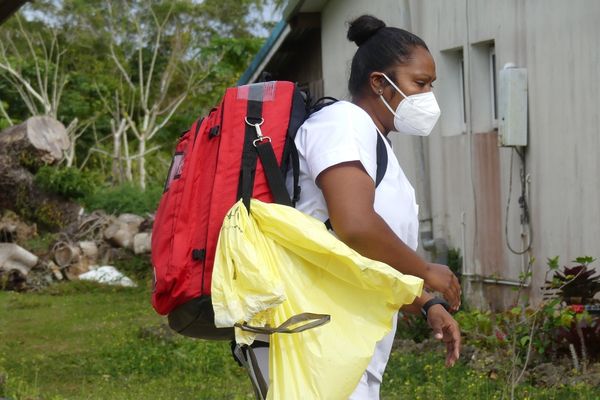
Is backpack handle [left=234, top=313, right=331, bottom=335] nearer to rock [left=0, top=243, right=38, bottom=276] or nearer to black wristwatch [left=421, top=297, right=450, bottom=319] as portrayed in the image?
black wristwatch [left=421, top=297, right=450, bottom=319]

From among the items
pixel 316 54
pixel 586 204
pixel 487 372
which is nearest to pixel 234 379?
pixel 487 372

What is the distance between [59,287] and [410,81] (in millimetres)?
13349

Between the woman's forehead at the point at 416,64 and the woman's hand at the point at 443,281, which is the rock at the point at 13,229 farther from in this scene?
the woman's hand at the point at 443,281

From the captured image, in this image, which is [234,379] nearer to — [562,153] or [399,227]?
[562,153]

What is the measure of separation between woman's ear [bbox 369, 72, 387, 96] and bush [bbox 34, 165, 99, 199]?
14384mm

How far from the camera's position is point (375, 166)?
10.8 ft

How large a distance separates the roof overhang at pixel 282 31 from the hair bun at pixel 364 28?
997cm

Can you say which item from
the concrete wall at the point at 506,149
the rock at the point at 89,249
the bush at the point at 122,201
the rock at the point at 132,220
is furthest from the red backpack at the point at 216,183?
the bush at the point at 122,201

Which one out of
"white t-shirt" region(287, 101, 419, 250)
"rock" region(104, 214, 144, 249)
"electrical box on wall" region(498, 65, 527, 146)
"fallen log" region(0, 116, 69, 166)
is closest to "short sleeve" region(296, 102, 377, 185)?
"white t-shirt" region(287, 101, 419, 250)

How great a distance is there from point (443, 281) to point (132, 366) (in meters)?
6.57

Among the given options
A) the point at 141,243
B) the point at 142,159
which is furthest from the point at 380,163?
the point at 142,159

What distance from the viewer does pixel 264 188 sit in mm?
3238

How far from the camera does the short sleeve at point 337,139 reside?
10.5 feet

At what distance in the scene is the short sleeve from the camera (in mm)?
3195
